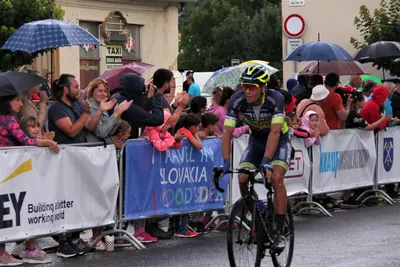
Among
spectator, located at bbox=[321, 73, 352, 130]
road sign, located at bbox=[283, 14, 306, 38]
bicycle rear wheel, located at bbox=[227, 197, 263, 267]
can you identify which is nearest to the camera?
bicycle rear wheel, located at bbox=[227, 197, 263, 267]

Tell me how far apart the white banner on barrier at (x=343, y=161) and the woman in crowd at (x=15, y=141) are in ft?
18.4

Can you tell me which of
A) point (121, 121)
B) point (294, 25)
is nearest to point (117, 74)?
point (121, 121)

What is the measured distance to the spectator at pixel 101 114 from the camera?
11867 mm

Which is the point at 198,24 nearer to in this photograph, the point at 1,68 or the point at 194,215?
the point at 1,68

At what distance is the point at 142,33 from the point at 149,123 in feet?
62.8

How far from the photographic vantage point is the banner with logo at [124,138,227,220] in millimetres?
12273

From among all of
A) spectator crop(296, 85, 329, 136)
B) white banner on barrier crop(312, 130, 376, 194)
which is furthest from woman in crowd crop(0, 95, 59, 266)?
white banner on barrier crop(312, 130, 376, 194)

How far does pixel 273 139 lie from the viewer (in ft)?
32.7

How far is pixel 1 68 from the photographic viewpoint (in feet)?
71.9

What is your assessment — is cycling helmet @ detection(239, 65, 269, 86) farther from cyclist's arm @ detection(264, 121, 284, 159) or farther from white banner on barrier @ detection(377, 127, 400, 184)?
white banner on barrier @ detection(377, 127, 400, 184)

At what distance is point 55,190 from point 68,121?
33.5 inches

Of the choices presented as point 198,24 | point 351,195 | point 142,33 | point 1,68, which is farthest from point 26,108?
point 198,24

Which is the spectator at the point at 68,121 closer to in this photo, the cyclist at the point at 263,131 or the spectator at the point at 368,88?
the cyclist at the point at 263,131

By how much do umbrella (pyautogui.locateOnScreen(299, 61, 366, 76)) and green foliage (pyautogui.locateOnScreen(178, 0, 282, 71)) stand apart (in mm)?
50050
